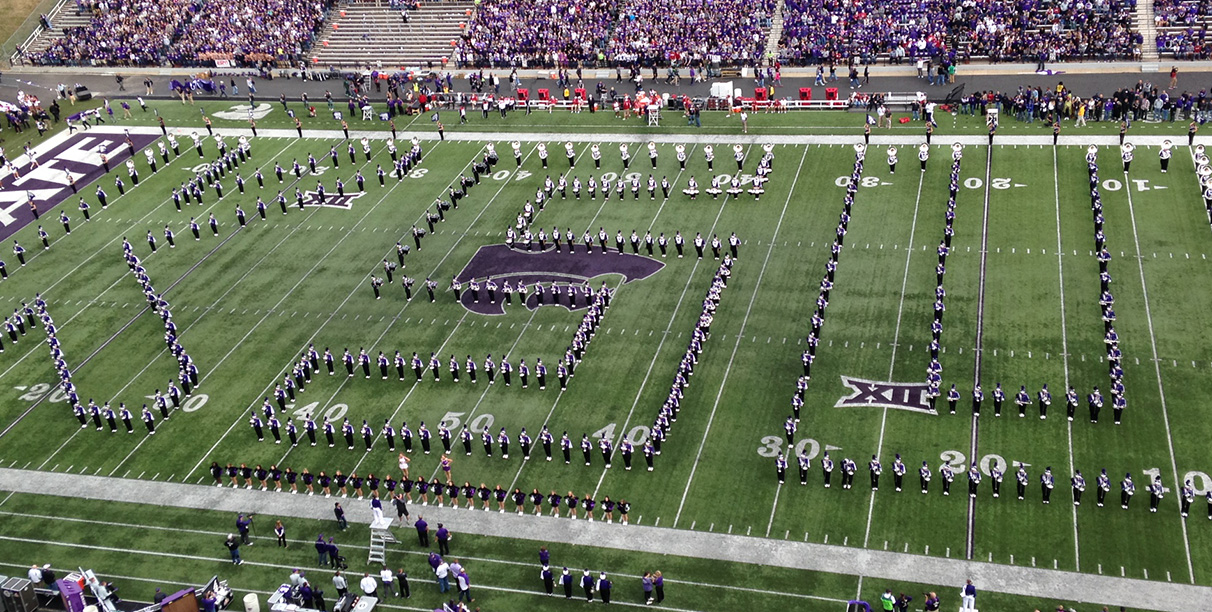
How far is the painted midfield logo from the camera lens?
3088 centimetres

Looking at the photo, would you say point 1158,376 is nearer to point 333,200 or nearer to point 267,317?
point 267,317

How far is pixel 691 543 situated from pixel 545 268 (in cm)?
1515

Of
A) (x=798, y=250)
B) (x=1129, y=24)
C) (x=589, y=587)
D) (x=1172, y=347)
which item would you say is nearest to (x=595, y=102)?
(x=798, y=250)

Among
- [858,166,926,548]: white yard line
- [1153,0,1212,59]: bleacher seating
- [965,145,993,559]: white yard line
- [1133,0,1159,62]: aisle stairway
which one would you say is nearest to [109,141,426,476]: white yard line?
[858,166,926,548]: white yard line

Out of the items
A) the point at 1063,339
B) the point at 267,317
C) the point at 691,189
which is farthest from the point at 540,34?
the point at 1063,339

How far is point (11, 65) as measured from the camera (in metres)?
70.2

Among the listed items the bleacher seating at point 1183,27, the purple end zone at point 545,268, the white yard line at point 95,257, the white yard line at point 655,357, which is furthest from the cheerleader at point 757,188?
the bleacher seating at point 1183,27

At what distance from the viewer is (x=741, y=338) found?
34781 mm

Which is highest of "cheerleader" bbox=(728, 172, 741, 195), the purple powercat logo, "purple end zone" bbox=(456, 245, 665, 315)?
"cheerleader" bbox=(728, 172, 741, 195)

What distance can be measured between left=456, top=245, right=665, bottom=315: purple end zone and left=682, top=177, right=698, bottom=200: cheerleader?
5.36 meters

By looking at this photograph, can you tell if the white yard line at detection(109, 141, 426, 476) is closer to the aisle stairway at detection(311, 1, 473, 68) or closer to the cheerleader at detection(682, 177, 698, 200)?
the cheerleader at detection(682, 177, 698, 200)

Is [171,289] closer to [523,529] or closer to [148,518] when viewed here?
[148,518]

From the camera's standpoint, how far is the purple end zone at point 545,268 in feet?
125

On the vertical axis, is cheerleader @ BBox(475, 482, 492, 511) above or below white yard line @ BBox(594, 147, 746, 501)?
below
